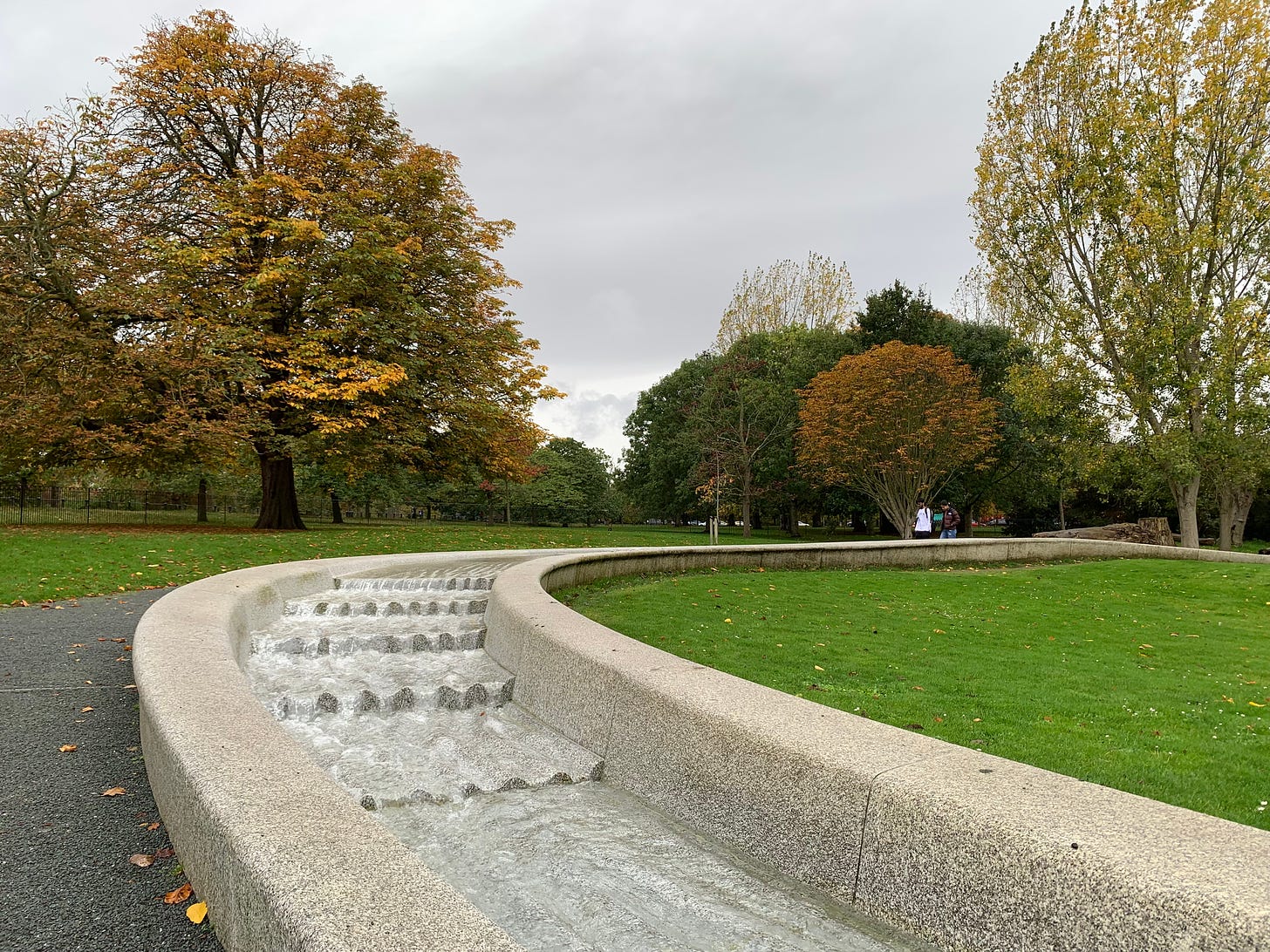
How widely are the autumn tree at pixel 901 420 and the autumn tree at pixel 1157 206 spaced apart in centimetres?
395

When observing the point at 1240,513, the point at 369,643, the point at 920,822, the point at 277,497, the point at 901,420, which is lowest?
the point at 369,643

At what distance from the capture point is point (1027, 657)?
676 centimetres

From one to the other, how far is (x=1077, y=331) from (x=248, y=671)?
77.1ft

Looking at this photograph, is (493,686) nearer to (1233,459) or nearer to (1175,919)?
(1175,919)

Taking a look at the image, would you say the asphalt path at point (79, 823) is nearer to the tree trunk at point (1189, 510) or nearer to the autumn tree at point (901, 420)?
the autumn tree at point (901, 420)

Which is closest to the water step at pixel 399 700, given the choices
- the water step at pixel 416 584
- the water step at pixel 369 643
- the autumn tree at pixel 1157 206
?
the water step at pixel 369 643

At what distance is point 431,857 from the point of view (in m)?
3.48

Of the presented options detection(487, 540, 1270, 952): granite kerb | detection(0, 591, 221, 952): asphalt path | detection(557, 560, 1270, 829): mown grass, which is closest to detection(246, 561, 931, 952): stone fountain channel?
detection(487, 540, 1270, 952): granite kerb

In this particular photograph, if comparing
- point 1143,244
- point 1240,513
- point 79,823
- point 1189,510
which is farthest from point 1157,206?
point 79,823

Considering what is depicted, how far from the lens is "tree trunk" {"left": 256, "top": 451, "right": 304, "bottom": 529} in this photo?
2120 cm

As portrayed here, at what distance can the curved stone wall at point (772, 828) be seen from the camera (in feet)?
6.72

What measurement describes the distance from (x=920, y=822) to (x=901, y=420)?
82.0 ft

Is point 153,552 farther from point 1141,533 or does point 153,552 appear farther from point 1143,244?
point 1141,533

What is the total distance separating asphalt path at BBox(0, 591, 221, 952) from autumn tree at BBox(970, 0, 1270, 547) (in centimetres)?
2342
